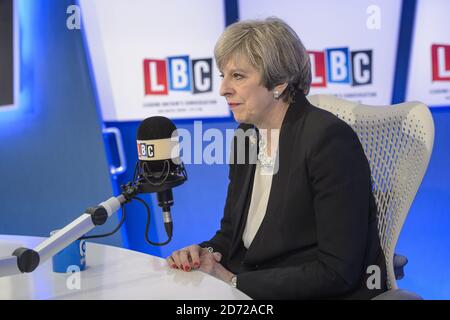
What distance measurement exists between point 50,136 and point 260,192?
228 centimetres

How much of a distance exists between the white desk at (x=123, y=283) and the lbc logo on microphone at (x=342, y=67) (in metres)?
1.85

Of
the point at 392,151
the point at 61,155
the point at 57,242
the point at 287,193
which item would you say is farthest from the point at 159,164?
the point at 61,155

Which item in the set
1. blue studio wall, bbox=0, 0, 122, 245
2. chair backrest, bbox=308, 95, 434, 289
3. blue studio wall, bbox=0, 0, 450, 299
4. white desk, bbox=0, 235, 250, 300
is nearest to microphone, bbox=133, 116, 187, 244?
white desk, bbox=0, 235, 250, 300

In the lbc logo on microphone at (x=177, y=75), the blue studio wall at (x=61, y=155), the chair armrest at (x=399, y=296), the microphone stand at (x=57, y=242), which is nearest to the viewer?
the microphone stand at (x=57, y=242)

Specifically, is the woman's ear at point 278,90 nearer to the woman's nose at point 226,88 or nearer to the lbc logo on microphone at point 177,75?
the woman's nose at point 226,88

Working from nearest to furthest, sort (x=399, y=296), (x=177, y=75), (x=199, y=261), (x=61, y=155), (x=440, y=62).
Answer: (x=399, y=296), (x=199, y=261), (x=440, y=62), (x=177, y=75), (x=61, y=155)

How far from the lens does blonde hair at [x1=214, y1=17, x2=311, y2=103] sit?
1503mm

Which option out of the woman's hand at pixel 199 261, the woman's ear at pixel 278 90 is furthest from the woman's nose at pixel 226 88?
the woman's hand at pixel 199 261

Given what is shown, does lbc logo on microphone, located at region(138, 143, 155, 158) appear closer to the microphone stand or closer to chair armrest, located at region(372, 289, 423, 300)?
the microphone stand

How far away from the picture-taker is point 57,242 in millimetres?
1083

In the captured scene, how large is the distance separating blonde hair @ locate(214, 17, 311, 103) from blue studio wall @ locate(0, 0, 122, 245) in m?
2.06

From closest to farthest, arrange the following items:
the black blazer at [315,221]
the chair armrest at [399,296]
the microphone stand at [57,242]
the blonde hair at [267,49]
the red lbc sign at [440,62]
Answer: the microphone stand at [57,242] < the chair armrest at [399,296] < the black blazer at [315,221] < the blonde hair at [267,49] < the red lbc sign at [440,62]

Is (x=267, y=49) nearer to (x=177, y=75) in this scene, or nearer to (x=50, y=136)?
(x=177, y=75)

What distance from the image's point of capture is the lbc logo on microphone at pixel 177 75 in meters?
3.22
